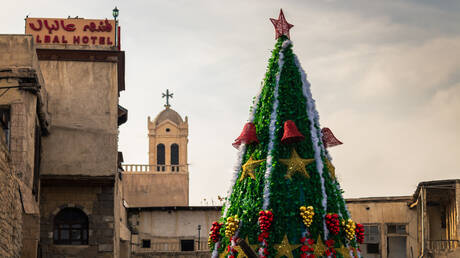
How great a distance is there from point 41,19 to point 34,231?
9.37 meters

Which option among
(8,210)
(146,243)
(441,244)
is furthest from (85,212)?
(441,244)

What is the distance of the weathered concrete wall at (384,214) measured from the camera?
38688 mm

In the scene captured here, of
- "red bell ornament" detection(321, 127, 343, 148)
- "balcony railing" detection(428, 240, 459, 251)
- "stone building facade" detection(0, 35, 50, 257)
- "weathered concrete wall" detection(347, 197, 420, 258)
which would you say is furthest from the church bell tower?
"red bell ornament" detection(321, 127, 343, 148)

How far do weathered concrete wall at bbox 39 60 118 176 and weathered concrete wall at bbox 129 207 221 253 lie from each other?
13316 millimetres

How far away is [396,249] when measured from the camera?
39094 millimetres

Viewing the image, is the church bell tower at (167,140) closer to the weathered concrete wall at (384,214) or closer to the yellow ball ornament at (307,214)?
the weathered concrete wall at (384,214)

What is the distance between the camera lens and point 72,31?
30.9m

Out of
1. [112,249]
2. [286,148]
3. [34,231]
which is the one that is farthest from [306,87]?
[112,249]

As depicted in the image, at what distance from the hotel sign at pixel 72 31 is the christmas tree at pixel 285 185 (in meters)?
16.5

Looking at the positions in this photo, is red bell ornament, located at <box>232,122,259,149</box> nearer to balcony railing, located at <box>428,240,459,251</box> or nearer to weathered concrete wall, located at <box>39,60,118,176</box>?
weathered concrete wall, located at <box>39,60,118,176</box>

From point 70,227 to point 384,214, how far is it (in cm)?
1678

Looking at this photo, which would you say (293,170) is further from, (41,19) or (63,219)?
(41,19)

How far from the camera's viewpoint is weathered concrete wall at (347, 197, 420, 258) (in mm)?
38688

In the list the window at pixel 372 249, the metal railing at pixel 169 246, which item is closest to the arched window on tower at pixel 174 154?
the metal railing at pixel 169 246
